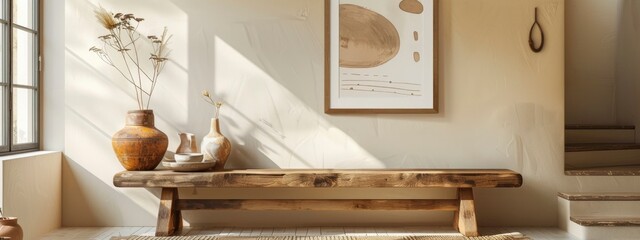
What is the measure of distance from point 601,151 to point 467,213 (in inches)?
63.6

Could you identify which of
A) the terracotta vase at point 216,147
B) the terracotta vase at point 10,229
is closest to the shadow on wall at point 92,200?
the terracotta vase at point 216,147

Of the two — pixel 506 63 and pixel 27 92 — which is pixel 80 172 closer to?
pixel 27 92

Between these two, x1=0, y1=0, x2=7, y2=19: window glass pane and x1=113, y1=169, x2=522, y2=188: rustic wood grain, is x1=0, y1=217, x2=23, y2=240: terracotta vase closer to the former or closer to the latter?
x1=113, y1=169, x2=522, y2=188: rustic wood grain

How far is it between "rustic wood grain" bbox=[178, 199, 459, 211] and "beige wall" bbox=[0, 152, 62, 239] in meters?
0.95

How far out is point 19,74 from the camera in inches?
175

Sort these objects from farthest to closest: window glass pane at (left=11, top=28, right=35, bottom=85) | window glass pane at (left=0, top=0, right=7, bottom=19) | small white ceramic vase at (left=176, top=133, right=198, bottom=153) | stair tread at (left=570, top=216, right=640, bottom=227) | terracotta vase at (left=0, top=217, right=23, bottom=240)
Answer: small white ceramic vase at (left=176, top=133, right=198, bottom=153) < window glass pane at (left=11, top=28, right=35, bottom=85) < stair tread at (left=570, top=216, right=640, bottom=227) < window glass pane at (left=0, top=0, right=7, bottom=19) < terracotta vase at (left=0, top=217, right=23, bottom=240)

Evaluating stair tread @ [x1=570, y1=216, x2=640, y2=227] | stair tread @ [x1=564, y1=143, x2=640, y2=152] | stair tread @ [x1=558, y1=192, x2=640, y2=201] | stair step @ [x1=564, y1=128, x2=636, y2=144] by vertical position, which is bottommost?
stair tread @ [x1=570, y1=216, x2=640, y2=227]

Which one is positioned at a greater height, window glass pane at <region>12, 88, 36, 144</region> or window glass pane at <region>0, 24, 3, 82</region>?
window glass pane at <region>0, 24, 3, 82</region>

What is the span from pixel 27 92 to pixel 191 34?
126 cm

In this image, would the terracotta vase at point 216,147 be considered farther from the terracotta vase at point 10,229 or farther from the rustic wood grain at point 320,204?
the terracotta vase at point 10,229

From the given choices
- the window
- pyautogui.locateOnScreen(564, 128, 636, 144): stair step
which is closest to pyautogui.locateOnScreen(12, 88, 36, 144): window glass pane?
the window

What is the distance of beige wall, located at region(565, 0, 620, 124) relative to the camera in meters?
6.15

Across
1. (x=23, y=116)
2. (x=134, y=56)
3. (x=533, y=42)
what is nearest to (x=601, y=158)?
(x=533, y=42)

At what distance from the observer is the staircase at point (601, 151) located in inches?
194
